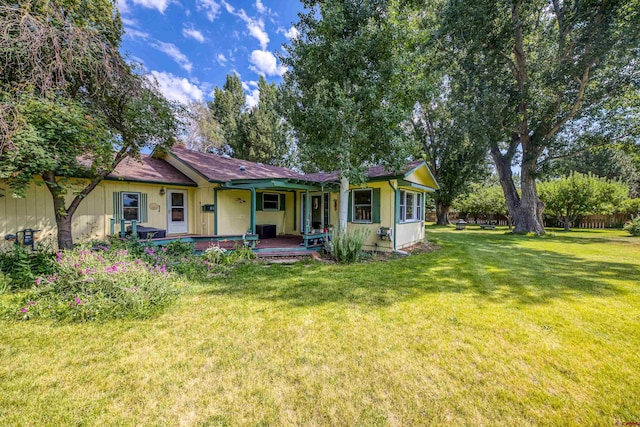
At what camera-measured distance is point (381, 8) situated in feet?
26.2

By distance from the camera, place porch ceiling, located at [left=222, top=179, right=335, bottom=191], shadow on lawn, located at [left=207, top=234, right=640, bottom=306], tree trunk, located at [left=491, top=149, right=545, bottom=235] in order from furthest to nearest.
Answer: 1. tree trunk, located at [left=491, top=149, right=545, bottom=235]
2. porch ceiling, located at [left=222, top=179, right=335, bottom=191]
3. shadow on lawn, located at [left=207, top=234, right=640, bottom=306]

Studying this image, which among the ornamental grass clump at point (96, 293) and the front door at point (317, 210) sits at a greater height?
the front door at point (317, 210)

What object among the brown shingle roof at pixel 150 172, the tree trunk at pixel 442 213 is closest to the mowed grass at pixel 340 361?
the brown shingle roof at pixel 150 172

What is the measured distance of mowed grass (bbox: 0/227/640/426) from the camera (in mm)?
2129

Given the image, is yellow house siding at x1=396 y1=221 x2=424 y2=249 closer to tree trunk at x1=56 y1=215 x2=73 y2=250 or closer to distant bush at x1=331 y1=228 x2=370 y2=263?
distant bush at x1=331 y1=228 x2=370 y2=263

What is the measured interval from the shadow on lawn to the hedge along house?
2419mm

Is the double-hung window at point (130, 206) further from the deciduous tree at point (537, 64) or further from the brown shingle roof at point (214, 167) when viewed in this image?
the deciduous tree at point (537, 64)

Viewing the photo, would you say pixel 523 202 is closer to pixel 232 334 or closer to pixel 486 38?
pixel 486 38

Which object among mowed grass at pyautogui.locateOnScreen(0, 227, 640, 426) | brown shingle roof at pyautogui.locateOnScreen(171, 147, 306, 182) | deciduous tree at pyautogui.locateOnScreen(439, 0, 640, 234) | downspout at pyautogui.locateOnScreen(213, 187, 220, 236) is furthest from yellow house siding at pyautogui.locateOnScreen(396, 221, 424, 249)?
deciduous tree at pyautogui.locateOnScreen(439, 0, 640, 234)

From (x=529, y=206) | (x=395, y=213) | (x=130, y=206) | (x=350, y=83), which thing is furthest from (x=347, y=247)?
(x=529, y=206)

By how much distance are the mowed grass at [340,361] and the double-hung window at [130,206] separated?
5.83 meters

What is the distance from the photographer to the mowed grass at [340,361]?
2129mm

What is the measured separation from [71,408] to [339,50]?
28.9 feet

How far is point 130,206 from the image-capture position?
8852 millimetres
